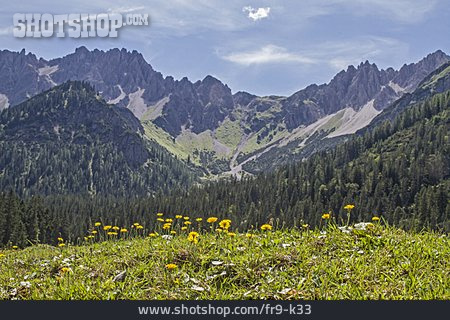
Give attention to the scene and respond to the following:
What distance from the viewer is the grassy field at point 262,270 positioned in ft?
24.5

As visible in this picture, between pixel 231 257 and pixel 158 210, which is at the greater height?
pixel 231 257

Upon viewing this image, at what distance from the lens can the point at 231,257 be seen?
942cm

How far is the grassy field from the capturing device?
7.46 metres

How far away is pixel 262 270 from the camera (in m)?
8.66

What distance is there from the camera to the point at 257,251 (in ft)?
32.1
